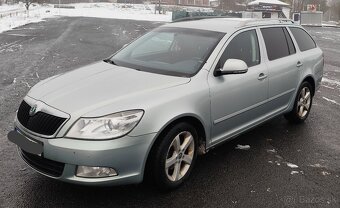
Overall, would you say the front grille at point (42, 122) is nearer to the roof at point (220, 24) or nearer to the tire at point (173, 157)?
the tire at point (173, 157)

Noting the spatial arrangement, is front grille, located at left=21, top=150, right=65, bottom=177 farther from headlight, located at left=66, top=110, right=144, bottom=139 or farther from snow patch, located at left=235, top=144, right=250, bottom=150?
snow patch, located at left=235, top=144, right=250, bottom=150

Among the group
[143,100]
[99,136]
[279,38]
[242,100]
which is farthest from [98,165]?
[279,38]

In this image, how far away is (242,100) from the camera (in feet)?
14.7

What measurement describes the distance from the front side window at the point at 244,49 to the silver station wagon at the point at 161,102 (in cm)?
1

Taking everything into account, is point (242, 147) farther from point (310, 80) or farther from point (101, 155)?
point (101, 155)

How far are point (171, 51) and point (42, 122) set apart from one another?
1.92 metres

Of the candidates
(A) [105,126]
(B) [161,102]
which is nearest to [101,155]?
(A) [105,126]

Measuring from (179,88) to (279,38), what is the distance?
90.3 inches

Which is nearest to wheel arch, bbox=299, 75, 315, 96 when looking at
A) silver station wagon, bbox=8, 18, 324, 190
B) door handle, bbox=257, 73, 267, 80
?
silver station wagon, bbox=8, 18, 324, 190

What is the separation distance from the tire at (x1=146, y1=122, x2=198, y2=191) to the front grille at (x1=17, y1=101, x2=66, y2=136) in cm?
88

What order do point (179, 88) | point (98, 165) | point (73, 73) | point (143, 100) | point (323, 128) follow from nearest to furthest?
point (98, 165)
point (143, 100)
point (179, 88)
point (73, 73)
point (323, 128)

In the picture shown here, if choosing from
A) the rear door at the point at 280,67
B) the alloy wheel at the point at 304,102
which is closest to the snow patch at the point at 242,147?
the rear door at the point at 280,67

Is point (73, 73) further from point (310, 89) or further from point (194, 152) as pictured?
point (310, 89)

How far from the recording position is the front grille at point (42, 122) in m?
3.30
